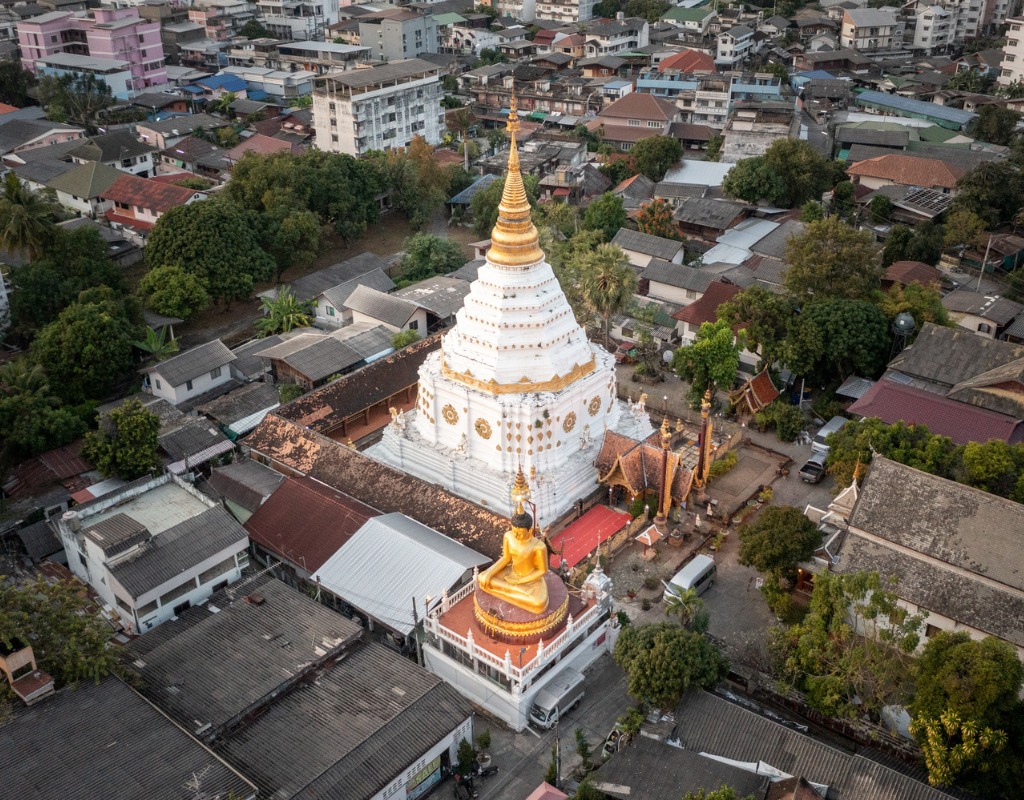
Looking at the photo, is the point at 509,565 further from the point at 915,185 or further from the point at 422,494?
the point at 915,185

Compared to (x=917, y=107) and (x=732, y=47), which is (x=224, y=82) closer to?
(x=732, y=47)

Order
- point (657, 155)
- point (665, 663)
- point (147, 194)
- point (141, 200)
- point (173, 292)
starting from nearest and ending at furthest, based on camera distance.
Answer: point (665, 663) → point (173, 292) → point (141, 200) → point (147, 194) → point (657, 155)

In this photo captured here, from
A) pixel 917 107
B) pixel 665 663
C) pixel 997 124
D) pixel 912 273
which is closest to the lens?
pixel 665 663

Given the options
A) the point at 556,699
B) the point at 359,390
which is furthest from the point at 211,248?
the point at 556,699

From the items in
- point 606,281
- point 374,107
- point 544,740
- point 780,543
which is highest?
point 374,107

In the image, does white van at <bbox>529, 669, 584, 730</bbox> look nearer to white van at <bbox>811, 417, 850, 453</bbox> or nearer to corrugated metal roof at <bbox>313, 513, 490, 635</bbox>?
corrugated metal roof at <bbox>313, 513, 490, 635</bbox>

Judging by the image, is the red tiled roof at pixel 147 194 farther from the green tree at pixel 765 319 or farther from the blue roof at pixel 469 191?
the green tree at pixel 765 319

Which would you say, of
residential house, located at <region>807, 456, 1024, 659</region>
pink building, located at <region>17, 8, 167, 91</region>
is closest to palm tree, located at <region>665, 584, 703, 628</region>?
residential house, located at <region>807, 456, 1024, 659</region>

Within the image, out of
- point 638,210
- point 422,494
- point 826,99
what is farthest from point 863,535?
point 826,99
